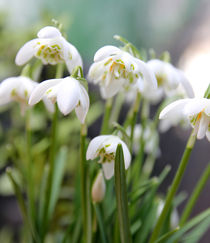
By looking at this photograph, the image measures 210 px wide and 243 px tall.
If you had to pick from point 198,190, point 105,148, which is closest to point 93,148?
point 105,148

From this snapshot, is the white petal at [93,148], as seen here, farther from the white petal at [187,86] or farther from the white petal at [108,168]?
the white petal at [187,86]

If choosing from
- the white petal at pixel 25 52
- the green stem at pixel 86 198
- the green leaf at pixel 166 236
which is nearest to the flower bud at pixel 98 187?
the green stem at pixel 86 198

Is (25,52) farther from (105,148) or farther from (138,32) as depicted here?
(138,32)

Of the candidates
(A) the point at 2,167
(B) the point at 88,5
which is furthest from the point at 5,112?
(B) the point at 88,5

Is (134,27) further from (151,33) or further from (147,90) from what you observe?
(147,90)

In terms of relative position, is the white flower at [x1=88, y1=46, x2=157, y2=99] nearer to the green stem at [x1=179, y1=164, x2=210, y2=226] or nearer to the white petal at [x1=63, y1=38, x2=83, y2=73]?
the white petal at [x1=63, y1=38, x2=83, y2=73]

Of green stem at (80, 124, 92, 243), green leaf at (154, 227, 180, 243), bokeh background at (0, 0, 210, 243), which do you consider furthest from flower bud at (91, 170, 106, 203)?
bokeh background at (0, 0, 210, 243)
